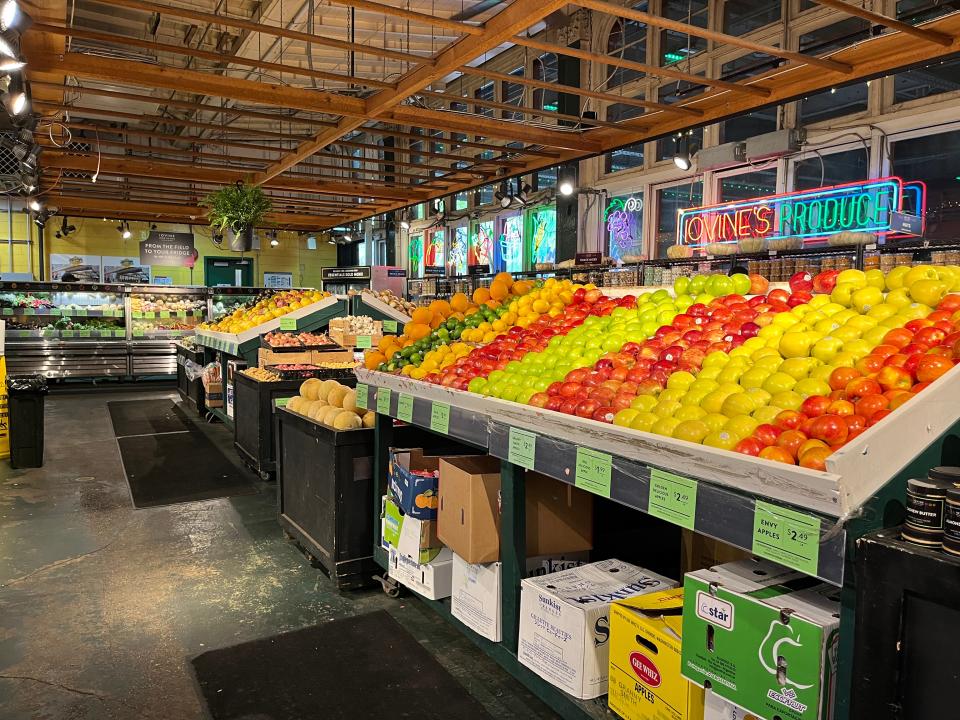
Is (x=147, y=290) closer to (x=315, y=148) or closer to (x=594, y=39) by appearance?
(x=315, y=148)

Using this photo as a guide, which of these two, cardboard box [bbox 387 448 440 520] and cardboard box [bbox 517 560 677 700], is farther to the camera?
cardboard box [bbox 387 448 440 520]

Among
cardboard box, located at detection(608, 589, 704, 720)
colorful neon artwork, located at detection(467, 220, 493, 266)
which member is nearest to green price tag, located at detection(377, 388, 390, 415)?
cardboard box, located at detection(608, 589, 704, 720)

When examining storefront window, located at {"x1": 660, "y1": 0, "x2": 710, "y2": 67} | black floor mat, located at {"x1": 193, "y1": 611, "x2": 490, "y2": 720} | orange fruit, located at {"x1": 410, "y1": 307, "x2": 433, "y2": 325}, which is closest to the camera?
black floor mat, located at {"x1": 193, "y1": 611, "x2": 490, "y2": 720}

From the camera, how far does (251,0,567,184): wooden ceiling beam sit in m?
4.10

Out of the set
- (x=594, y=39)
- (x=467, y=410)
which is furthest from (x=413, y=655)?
(x=594, y=39)

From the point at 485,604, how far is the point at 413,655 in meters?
0.52

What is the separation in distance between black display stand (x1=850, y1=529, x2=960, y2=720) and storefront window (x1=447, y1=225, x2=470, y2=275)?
13661 millimetres

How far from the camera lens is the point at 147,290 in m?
13.3

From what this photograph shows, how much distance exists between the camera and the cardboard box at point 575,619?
2248mm

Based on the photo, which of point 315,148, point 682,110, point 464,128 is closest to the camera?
point 682,110

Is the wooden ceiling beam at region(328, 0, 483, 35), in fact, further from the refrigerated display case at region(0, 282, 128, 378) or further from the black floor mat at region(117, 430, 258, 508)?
the refrigerated display case at region(0, 282, 128, 378)

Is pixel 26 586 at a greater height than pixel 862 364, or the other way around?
→ pixel 862 364

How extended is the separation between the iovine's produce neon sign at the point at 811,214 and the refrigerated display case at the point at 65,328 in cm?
1012

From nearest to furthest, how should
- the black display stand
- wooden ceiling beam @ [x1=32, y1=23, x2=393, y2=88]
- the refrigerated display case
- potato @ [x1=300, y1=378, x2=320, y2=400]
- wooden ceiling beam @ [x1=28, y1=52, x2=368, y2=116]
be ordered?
1. the black display stand
2. wooden ceiling beam @ [x1=32, y1=23, x2=393, y2=88]
3. potato @ [x1=300, y1=378, x2=320, y2=400]
4. wooden ceiling beam @ [x1=28, y1=52, x2=368, y2=116]
5. the refrigerated display case
